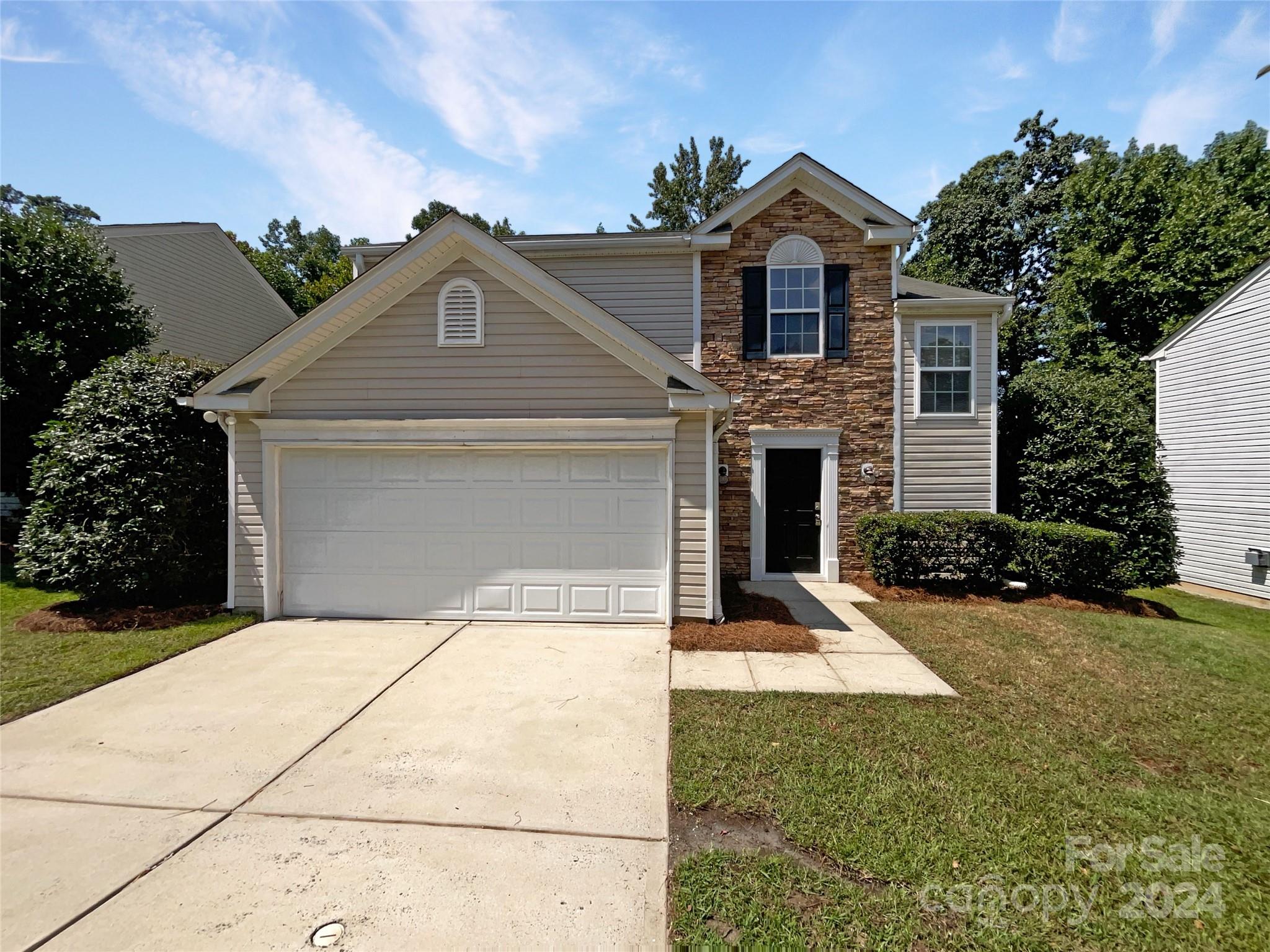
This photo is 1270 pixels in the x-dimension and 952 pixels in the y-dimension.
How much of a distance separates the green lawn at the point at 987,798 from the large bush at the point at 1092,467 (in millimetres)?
3834

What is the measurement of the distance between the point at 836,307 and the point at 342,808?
9.94m

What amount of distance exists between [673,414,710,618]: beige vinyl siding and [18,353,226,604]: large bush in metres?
6.70

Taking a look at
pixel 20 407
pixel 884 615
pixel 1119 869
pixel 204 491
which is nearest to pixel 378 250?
pixel 204 491

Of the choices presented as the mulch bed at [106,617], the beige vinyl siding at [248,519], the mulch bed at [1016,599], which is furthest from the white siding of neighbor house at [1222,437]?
the mulch bed at [106,617]

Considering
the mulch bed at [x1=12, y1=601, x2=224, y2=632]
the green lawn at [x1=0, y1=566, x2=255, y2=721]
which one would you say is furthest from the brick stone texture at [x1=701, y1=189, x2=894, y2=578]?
the mulch bed at [x1=12, y1=601, x2=224, y2=632]

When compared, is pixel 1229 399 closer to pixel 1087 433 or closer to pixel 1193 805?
pixel 1087 433

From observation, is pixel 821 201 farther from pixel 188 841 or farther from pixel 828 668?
pixel 188 841

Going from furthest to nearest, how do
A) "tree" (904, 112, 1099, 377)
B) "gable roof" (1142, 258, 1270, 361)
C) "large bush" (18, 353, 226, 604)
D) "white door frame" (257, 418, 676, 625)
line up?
"tree" (904, 112, 1099, 377)
"gable roof" (1142, 258, 1270, 361)
"large bush" (18, 353, 226, 604)
"white door frame" (257, 418, 676, 625)

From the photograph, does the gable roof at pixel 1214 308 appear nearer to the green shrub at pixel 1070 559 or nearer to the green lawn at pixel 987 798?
the green shrub at pixel 1070 559

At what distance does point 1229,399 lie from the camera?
10.6 m

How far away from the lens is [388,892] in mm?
2492

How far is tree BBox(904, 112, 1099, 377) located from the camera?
20.0m

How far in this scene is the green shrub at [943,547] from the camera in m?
8.29

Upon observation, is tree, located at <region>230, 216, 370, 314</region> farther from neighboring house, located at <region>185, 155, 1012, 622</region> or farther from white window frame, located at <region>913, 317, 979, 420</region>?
white window frame, located at <region>913, 317, 979, 420</region>
